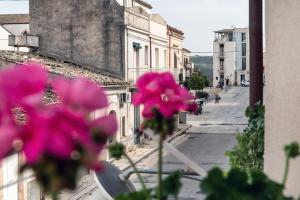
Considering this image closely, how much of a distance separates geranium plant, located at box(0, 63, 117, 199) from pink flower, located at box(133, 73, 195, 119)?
0.29 meters

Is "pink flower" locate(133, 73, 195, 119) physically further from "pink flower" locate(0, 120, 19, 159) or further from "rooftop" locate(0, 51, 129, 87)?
"rooftop" locate(0, 51, 129, 87)

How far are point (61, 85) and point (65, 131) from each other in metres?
0.12

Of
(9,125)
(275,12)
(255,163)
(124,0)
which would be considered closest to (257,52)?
(255,163)

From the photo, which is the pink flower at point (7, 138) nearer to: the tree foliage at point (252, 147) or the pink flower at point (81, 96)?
the pink flower at point (81, 96)

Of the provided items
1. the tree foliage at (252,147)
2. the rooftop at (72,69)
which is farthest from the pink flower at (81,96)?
the rooftop at (72,69)

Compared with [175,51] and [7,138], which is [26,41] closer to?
[175,51]

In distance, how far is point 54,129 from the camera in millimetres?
805

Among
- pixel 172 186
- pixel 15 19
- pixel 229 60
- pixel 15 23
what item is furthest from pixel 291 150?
pixel 229 60

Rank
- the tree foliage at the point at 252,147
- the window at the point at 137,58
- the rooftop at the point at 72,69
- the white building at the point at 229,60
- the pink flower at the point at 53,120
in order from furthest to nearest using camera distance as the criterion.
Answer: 1. the white building at the point at 229,60
2. the window at the point at 137,58
3. the rooftop at the point at 72,69
4. the tree foliage at the point at 252,147
5. the pink flower at the point at 53,120

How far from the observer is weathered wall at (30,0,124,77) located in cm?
2569

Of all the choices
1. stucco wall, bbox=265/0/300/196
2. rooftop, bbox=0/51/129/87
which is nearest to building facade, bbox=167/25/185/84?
rooftop, bbox=0/51/129/87

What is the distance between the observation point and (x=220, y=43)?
92.4 meters

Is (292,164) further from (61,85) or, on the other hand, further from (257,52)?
(257,52)

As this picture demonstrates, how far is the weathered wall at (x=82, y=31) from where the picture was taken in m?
25.7
